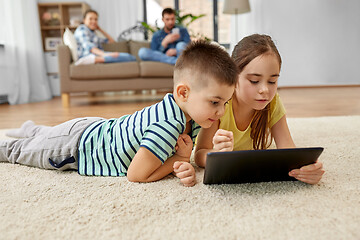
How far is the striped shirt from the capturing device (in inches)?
29.6

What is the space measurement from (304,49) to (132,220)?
15.8ft

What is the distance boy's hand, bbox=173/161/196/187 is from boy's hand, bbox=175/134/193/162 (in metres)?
0.07

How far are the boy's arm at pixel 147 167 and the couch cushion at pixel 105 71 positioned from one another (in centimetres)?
222

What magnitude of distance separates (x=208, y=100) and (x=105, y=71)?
2327 mm

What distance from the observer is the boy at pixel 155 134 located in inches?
28.9

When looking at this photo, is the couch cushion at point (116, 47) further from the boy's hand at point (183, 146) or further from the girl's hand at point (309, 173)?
the girl's hand at point (309, 173)

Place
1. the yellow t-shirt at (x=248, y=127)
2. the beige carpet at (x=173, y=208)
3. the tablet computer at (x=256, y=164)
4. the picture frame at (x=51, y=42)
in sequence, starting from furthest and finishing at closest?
the picture frame at (x=51, y=42), the yellow t-shirt at (x=248, y=127), the tablet computer at (x=256, y=164), the beige carpet at (x=173, y=208)

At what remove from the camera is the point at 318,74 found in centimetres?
480

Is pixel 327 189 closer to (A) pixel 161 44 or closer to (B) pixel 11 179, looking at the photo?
(B) pixel 11 179

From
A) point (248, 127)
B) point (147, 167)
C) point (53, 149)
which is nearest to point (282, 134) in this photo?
point (248, 127)

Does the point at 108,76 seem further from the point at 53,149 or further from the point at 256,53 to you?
the point at 256,53

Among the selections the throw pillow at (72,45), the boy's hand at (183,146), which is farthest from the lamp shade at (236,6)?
the boy's hand at (183,146)

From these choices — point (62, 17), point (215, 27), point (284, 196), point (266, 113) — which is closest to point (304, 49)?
point (215, 27)

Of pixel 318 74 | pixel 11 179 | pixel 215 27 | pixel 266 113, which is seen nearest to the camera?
pixel 11 179
